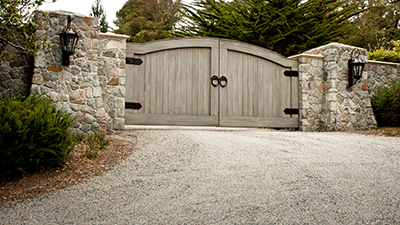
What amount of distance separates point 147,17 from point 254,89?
1423cm

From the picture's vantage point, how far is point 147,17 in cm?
1900

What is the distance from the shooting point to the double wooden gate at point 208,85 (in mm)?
6055

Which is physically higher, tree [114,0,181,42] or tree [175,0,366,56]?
tree [114,0,181,42]

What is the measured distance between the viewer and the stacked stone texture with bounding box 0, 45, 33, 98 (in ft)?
16.5

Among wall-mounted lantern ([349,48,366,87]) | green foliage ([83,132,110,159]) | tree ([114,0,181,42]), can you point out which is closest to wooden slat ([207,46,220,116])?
green foliage ([83,132,110,159])

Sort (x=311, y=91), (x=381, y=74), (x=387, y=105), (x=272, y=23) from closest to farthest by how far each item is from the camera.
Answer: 1. (x=311, y=91)
2. (x=387, y=105)
3. (x=381, y=74)
4. (x=272, y=23)

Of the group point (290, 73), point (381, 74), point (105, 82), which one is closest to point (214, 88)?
point (290, 73)

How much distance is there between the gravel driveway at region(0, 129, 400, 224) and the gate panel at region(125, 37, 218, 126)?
1808 millimetres

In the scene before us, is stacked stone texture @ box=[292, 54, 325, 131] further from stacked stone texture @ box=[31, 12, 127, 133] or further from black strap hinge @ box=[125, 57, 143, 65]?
stacked stone texture @ box=[31, 12, 127, 133]

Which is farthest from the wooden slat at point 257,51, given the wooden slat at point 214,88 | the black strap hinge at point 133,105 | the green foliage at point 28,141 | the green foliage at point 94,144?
the green foliage at point 28,141

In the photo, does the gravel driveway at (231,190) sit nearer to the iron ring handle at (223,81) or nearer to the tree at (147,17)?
the iron ring handle at (223,81)

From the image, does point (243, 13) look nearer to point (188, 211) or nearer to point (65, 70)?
point (65, 70)

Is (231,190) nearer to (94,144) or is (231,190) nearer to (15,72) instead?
(94,144)

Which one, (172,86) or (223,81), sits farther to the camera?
(223,81)
